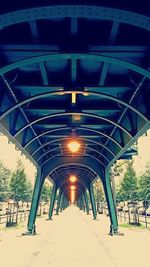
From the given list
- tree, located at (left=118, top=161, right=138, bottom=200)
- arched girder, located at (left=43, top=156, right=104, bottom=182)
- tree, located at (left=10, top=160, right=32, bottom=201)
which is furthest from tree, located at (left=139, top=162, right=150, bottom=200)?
arched girder, located at (left=43, top=156, right=104, bottom=182)

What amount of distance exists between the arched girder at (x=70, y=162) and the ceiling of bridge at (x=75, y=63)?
17.0 feet

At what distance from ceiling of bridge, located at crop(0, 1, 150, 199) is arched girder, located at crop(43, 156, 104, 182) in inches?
204

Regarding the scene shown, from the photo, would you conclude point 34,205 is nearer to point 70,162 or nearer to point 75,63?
point 70,162

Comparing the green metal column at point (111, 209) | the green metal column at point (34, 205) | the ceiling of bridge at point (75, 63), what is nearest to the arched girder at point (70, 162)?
the green metal column at point (111, 209)

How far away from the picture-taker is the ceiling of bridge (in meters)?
3.67

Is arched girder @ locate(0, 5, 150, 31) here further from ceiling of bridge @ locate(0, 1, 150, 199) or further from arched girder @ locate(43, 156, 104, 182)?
arched girder @ locate(43, 156, 104, 182)

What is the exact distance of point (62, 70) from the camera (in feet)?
21.0

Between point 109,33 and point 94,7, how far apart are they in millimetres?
1397

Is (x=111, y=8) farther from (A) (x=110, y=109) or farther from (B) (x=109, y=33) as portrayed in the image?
(A) (x=110, y=109)

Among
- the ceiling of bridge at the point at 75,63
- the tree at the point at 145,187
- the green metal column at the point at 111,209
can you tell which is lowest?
the green metal column at the point at 111,209

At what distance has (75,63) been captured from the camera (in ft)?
18.0

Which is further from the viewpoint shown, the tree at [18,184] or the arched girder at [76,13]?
the tree at [18,184]

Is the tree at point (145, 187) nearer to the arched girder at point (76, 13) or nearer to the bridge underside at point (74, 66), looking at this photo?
the bridge underside at point (74, 66)

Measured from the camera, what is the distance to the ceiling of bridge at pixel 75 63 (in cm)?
367
